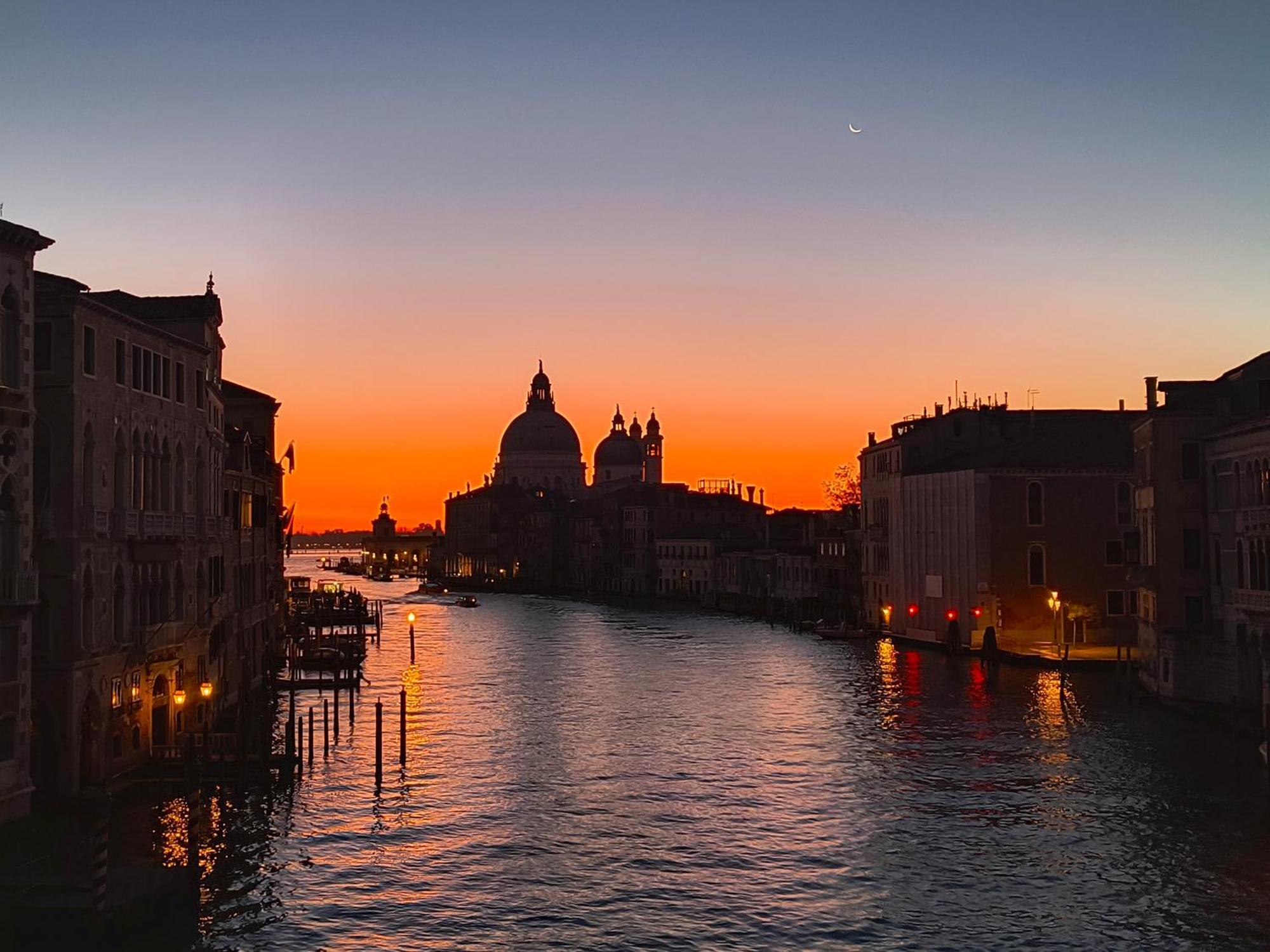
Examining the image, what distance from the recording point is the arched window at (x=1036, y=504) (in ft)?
222

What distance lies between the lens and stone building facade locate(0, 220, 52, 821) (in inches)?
1054

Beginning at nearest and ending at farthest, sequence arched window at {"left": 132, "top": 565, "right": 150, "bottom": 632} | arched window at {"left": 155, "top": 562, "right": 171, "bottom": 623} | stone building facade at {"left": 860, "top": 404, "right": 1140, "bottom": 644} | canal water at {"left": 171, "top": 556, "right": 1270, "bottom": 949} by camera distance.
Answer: canal water at {"left": 171, "top": 556, "right": 1270, "bottom": 949} < arched window at {"left": 132, "top": 565, "right": 150, "bottom": 632} < arched window at {"left": 155, "top": 562, "right": 171, "bottom": 623} < stone building facade at {"left": 860, "top": 404, "right": 1140, "bottom": 644}

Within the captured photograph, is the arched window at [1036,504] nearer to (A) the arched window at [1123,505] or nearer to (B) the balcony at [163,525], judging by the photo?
(A) the arched window at [1123,505]

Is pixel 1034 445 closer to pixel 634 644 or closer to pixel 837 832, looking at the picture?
pixel 634 644

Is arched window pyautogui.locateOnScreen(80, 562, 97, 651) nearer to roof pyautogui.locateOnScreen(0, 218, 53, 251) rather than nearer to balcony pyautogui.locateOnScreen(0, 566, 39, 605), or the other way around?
balcony pyautogui.locateOnScreen(0, 566, 39, 605)

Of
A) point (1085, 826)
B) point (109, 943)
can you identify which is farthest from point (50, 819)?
point (1085, 826)

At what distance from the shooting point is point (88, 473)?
31016 millimetres

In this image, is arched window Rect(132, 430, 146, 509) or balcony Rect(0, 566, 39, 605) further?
arched window Rect(132, 430, 146, 509)

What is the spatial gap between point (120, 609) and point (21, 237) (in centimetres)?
984

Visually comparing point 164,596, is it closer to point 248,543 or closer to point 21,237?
point 21,237

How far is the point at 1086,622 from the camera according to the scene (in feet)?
219

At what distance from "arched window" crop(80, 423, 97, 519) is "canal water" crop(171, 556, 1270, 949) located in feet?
23.9

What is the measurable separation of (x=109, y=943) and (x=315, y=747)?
20.6 metres

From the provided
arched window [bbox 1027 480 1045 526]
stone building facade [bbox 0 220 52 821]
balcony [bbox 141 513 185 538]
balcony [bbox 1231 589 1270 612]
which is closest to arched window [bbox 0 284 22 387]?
stone building facade [bbox 0 220 52 821]
